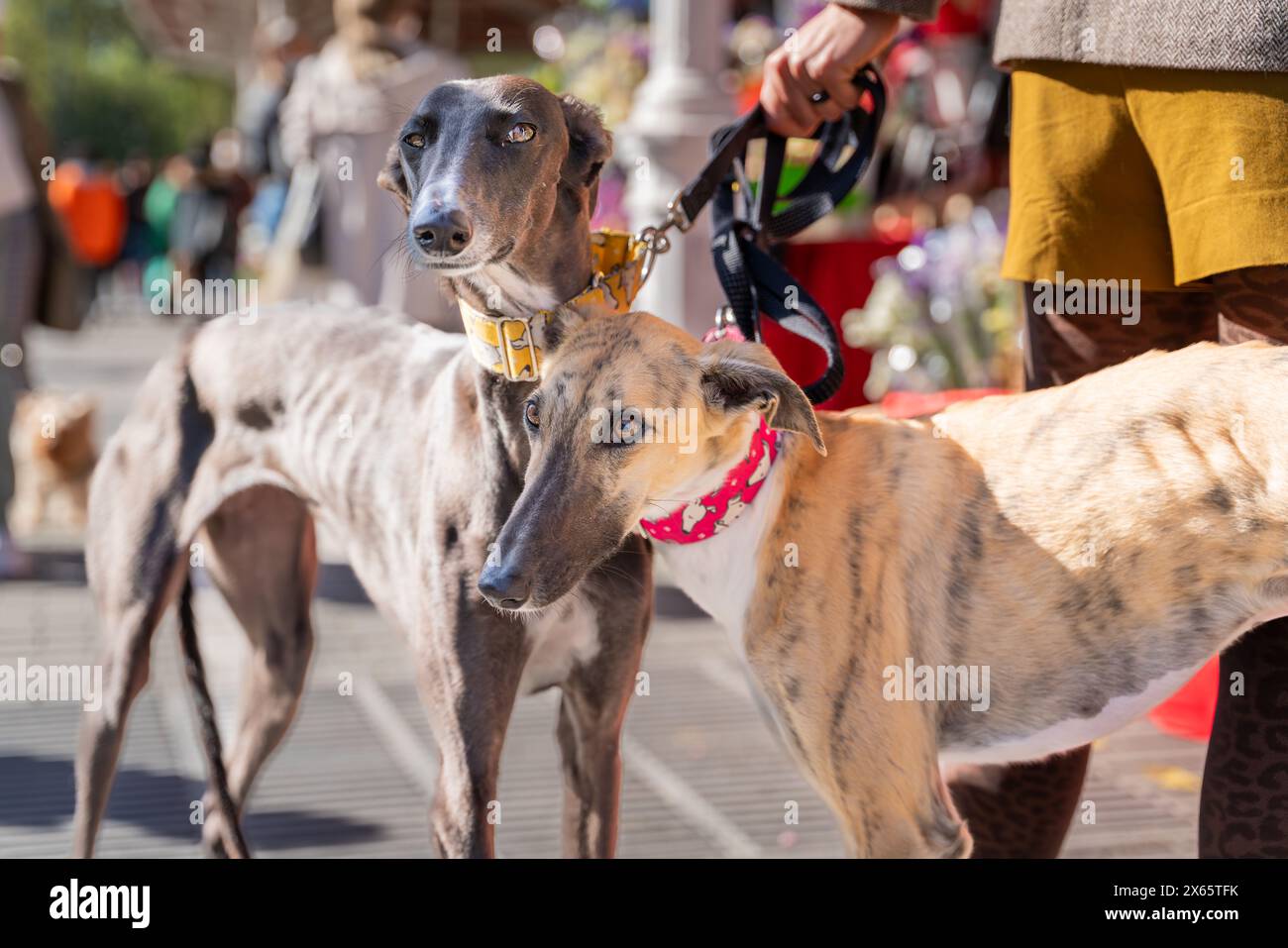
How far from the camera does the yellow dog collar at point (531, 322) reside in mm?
2500

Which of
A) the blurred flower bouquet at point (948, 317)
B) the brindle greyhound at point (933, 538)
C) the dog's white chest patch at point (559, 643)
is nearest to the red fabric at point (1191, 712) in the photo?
the blurred flower bouquet at point (948, 317)

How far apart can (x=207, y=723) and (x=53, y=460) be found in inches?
206

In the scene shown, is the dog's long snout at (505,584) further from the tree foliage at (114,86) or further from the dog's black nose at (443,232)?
the tree foliage at (114,86)

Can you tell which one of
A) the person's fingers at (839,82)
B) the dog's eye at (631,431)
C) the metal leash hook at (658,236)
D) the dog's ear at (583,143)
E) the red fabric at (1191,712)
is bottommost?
the red fabric at (1191,712)

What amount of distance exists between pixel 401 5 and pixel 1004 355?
14.9ft

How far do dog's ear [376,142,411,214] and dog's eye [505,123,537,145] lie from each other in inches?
8.8

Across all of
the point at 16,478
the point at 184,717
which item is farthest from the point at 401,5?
the point at 184,717

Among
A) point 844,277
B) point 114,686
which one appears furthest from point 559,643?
point 844,277

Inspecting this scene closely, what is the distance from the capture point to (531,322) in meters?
2.51

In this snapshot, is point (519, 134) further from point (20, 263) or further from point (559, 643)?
point (20, 263)

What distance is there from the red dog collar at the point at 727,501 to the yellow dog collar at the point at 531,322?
32 cm

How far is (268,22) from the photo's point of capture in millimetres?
14945
